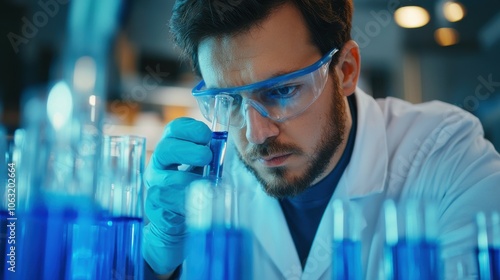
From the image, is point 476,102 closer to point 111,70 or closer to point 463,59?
point 463,59

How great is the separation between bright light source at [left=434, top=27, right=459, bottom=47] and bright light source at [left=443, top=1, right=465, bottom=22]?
94 millimetres

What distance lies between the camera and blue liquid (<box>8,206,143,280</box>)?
3.96 feet

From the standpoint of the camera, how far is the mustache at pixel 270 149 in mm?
1891

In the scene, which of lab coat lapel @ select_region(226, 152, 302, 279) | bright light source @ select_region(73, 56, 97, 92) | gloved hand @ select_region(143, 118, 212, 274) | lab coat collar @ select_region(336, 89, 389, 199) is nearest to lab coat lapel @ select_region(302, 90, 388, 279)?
lab coat collar @ select_region(336, 89, 389, 199)

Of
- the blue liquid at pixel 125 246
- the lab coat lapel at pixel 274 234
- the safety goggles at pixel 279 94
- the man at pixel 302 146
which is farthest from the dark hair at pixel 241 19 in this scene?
the blue liquid at pixel 125 246

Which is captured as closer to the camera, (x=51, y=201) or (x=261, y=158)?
(x=51, y=201)

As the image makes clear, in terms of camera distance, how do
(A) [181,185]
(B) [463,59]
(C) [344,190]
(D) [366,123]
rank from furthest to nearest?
(B) [463,59], (D) [366,123], (C) [344,190], (A) [181,185]

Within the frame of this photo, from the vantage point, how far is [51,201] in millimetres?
1295

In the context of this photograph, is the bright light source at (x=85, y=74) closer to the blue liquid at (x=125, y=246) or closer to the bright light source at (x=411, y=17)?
the bright light source at (x=411, y=17)

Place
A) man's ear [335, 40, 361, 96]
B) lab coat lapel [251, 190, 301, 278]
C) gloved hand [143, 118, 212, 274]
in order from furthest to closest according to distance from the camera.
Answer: man's ear [335, 40, 361, 96], lab coat lapel [251, 190, 301, 278], gloved hand [143, 118, 212, 274]

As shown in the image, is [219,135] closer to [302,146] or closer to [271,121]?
[271,121]

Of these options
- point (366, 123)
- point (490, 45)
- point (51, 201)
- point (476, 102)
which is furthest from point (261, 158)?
point (490, 45)

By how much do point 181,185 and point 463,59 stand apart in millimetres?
2964

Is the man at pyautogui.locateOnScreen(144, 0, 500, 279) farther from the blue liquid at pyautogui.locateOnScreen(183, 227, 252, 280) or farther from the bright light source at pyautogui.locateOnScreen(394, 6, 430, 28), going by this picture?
the bright light source at pyautogui.locateOnScreen(394, 6, 430, 28)
